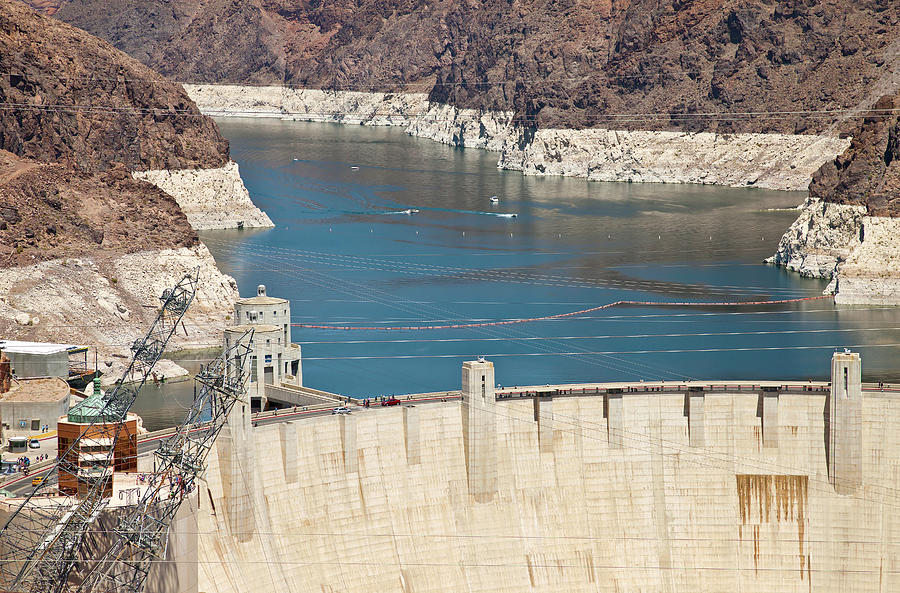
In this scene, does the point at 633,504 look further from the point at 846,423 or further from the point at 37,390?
the point at 37,390

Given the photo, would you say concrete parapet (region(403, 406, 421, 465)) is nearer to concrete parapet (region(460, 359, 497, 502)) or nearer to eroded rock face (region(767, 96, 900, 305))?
concrete parapet (region(460, 359, 497, 502))

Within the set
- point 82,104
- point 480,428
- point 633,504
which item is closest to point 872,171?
point 82,104

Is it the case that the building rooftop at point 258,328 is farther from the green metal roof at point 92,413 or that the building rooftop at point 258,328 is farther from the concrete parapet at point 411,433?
the green metal roof at point 92,413

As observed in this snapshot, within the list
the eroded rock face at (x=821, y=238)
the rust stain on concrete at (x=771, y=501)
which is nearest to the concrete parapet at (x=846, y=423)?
the rust stain on concrete at (x=771, y=501)

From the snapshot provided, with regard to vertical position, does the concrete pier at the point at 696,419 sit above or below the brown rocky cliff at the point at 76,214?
below

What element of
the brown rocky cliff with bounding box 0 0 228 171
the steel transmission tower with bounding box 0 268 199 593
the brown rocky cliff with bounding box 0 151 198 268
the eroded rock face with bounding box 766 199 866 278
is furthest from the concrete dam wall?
the eroded rock face with bounding box 766 199 866 278

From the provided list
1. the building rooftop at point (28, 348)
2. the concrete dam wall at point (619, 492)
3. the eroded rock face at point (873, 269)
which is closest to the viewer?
the concrete dam wall at point (619, 492)
